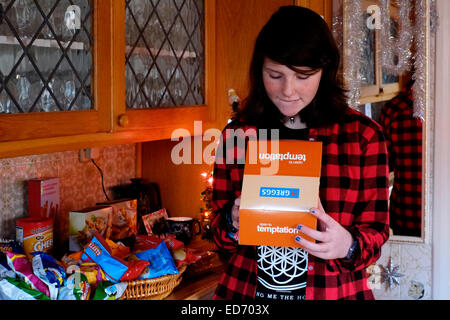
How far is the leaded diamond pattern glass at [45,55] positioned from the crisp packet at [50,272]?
401 mm

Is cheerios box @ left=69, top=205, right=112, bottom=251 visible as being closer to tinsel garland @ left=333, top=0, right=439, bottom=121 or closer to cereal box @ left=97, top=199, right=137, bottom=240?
cereal box @ left=97, top=199, right=137, bottom=240

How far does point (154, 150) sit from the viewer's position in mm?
2334

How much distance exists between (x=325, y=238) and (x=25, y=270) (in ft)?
2.50

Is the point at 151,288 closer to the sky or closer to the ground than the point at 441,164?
closer to the ground

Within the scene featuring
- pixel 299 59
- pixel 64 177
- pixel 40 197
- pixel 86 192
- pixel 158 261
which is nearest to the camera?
pixel 299 59

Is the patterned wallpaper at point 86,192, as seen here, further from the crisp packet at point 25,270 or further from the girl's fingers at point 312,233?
the girl's fingers at point 312,233

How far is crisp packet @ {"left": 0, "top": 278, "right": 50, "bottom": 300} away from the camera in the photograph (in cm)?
136

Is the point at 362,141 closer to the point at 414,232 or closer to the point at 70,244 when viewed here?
the point at 70,244

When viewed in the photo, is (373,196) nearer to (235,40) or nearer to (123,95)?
(123,95)

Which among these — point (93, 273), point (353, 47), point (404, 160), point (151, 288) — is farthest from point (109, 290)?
point (404, 160)

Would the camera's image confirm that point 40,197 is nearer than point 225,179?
No

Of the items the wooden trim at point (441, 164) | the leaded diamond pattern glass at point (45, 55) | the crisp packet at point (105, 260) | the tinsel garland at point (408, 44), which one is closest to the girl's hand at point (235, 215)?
the crisp packet at point (105, 260)

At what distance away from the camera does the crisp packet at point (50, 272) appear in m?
1.41

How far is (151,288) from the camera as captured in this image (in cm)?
163
